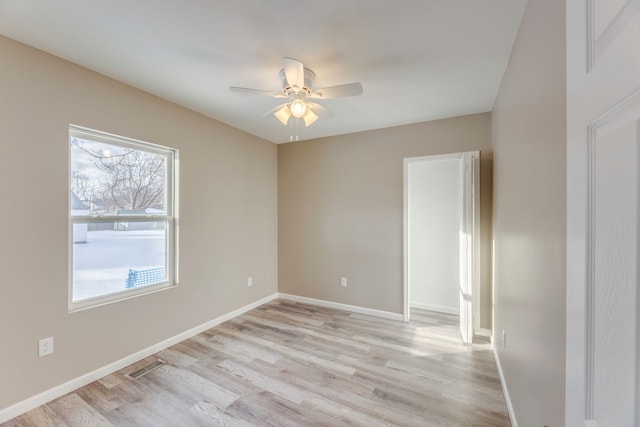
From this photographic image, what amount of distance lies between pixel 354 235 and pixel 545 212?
2697 mm

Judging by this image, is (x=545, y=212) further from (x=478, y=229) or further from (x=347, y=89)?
(x=478, y=229)

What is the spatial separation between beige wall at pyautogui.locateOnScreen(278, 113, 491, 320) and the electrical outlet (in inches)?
109

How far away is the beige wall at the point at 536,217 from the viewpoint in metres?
1.00

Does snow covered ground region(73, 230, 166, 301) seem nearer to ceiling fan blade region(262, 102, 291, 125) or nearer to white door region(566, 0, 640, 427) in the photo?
ceiling fan blade region(262, 102, 291, 125)

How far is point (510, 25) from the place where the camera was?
5.40ft

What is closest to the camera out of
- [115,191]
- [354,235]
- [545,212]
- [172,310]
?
[545,212]

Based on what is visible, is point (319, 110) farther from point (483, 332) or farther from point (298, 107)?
point (483, 332)

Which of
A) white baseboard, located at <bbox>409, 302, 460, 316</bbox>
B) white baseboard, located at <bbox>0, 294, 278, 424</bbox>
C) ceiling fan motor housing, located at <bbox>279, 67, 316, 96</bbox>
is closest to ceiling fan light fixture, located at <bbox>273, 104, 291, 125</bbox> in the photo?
ceiling fan motor housing, located at <bbox>279, 67, 316, 96</bbox>

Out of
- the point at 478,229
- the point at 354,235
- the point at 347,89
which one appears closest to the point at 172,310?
the point at 354,235

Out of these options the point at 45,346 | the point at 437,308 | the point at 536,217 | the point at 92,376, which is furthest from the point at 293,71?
the point at 437,308

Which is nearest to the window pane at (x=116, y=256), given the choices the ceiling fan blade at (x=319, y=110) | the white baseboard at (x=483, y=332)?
the ceiling fan blade at (x=319, y=110)

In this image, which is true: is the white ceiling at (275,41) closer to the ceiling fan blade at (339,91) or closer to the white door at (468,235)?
the ceiling fan blade at (339,91)

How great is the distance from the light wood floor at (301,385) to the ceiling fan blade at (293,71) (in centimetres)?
235

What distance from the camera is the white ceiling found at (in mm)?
1529
